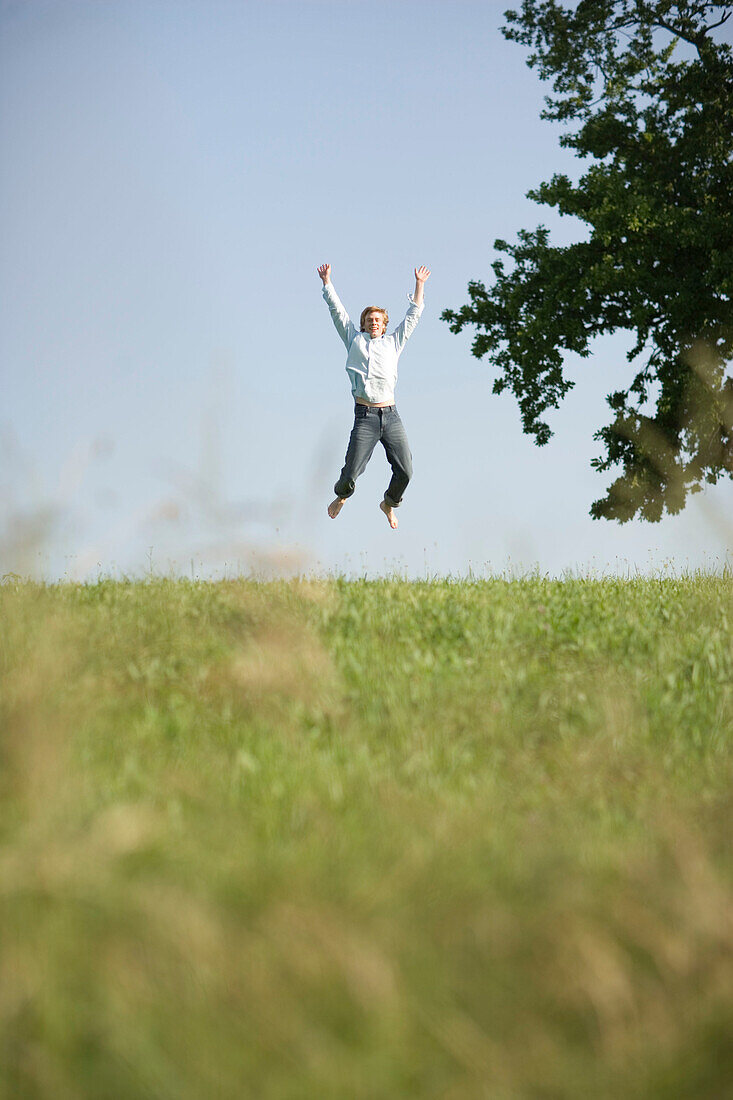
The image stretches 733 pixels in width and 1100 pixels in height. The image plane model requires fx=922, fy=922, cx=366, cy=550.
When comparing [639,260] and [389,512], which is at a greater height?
[639,260]

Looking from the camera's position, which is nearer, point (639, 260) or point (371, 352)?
point (371, 352)

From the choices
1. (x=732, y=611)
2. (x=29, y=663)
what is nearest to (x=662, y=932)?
(x=29, y=663)

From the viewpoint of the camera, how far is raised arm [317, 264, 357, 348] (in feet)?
36.8

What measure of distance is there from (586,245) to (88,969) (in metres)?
19.3

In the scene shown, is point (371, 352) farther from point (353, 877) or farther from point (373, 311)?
point (353, 877)

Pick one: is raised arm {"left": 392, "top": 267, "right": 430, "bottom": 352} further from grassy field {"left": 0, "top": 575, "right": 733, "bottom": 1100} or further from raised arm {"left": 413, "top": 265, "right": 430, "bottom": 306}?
grassy field {"left": 0, "top": 575, "right": 733, "bottom": 1100}

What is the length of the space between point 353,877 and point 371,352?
28.9 ft

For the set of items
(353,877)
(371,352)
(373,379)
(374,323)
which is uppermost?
(374,323)

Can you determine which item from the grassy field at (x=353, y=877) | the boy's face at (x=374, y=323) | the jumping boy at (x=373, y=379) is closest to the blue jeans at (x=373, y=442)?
the jumping boy at (x=373, y=379)

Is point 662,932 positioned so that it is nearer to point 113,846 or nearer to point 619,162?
point 113,846

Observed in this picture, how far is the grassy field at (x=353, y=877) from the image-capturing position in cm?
247

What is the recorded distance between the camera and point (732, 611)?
368 inches

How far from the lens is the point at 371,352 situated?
36.9 feet

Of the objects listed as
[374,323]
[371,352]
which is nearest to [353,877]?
[371,352]
